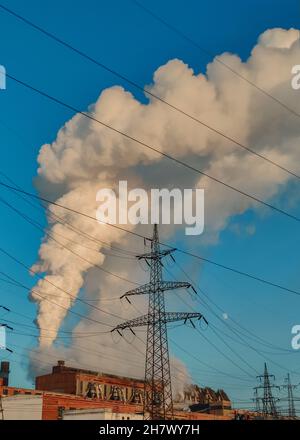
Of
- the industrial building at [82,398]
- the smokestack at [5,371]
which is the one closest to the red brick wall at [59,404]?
the industrial building at [82,398]

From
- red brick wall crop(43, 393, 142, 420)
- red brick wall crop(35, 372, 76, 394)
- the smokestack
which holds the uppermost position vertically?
the smokestack

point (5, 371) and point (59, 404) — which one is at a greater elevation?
point (5, 371)

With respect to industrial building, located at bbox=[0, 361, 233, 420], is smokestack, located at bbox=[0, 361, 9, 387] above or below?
above

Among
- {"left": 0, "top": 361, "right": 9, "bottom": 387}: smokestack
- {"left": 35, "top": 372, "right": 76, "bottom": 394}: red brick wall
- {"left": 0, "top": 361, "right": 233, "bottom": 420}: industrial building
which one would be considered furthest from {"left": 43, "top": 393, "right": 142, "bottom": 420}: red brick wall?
{"left": 0, "top": 361, "right": 9, "bottom": 387}: smokestack

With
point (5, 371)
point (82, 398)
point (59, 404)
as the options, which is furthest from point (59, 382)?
point (59, 404)

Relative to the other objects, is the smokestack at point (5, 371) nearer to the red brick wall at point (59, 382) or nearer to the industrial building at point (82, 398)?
the industrial building at point (82, 398)

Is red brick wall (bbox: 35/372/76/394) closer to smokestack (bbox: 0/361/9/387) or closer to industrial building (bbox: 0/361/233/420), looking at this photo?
industrial building (bbox: 0/361/233/420)

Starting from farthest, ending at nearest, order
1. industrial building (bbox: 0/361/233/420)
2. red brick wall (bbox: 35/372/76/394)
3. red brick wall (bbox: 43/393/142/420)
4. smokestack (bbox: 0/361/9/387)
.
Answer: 1. smokestack (bbox: 0/361/9/387)
2. red brick wall (bbox: 35/372/76/394)
3. red brick wall (bbox: 43/393/142/420)
4. industrial building (bbox: 0/361/233/420)

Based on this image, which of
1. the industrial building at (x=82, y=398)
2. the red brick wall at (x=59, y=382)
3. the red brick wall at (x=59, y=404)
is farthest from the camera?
the red brick wall at (x=59, y=382)

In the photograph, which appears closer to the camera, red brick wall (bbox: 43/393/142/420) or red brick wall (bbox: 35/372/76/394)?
red brick wall (bbox: 43/393/142/420)

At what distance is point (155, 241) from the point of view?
180ft

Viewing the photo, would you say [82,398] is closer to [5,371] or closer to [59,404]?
[59,404]

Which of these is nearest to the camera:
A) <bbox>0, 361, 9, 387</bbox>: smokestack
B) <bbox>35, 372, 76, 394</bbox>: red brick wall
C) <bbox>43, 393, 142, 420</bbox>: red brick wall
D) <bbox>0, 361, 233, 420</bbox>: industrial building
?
<bbox>0, 361, 233, 420</bbox>: industrial building
